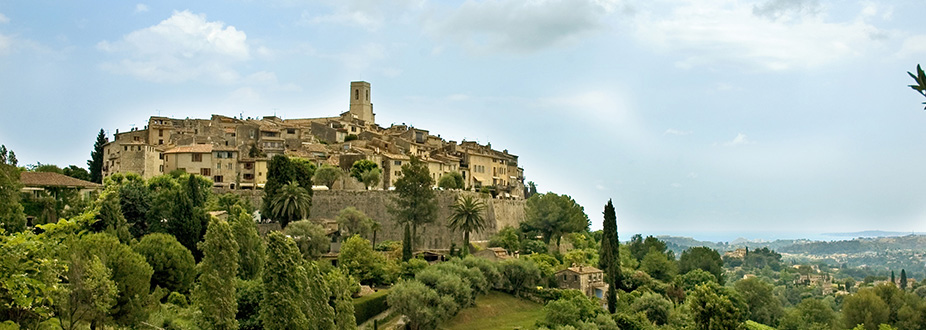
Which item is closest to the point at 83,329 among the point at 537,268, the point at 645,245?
the point at 537,268

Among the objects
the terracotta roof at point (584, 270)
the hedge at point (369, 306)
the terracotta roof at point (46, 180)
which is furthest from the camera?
the terracotta roof at point (584, 270)

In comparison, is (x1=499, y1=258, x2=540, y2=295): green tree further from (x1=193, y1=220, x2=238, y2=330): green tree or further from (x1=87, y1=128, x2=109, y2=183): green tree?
(x1=87, y1=128, x2=109, y2=183): green tree

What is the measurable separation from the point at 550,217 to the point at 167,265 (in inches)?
1337

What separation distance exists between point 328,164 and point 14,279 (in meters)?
60.0

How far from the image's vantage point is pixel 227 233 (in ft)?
98.5

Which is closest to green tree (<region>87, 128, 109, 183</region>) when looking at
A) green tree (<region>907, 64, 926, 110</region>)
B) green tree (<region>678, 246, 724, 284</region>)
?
green tree (<region>678, 246, 724, 284</region>)

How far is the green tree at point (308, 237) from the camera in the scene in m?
48.1

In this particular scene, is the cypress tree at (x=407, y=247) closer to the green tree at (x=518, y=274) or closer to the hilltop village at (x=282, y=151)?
the green tree at (x=518, y=274)

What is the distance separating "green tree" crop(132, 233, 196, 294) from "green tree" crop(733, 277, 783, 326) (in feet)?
165

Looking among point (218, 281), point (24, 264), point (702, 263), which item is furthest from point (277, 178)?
point (702, 263)

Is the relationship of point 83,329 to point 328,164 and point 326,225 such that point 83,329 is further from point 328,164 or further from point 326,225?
point 328,164

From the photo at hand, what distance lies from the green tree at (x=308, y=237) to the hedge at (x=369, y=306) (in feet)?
17.9

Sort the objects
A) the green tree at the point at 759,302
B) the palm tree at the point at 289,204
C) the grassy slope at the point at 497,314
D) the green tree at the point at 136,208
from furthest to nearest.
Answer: the green tree at the point at 759,302 → the palm tree at the point at 289,204 → the green tree at the point at 136,208 → the grassy slope at the point at 497,314

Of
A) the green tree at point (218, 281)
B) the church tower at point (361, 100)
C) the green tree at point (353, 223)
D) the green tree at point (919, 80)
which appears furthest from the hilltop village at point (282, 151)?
the green tree at point (919, 80)
